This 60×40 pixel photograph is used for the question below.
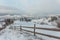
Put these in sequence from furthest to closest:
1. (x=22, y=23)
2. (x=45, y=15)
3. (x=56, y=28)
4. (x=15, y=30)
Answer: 1. (x=15, y=30)
2. (x=22, y=23)
3. (x=45, y=15)
4. (x=56, y=28)

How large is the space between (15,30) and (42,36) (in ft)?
3.28

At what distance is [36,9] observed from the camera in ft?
12.1

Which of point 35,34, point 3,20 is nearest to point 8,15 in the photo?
point 3,20

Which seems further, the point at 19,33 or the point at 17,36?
the point at 19,33

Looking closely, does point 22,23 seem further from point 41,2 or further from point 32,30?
point 41,2

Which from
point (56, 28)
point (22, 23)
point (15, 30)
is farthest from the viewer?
point (15, 30)

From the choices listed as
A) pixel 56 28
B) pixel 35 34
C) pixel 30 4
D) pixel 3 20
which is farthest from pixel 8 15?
pixel 56 28

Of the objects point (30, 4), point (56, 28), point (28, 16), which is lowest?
point (56, 28)

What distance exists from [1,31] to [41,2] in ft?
5.63

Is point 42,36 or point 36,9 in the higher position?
point 36,9

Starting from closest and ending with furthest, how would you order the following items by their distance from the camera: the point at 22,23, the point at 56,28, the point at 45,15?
the point at 56,28, the point at 45,15, the point at 22,23

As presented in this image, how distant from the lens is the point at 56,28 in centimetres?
322

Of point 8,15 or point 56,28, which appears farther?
point 8,15

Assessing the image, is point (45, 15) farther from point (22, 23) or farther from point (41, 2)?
point (22, 23)
